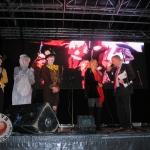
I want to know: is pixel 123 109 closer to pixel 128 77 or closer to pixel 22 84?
pixel 128 77

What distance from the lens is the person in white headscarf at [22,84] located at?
12.0ft

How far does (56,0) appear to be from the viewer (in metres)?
5.21

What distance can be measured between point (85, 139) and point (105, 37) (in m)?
5.41

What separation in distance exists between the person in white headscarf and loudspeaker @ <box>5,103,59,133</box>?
1515 mm

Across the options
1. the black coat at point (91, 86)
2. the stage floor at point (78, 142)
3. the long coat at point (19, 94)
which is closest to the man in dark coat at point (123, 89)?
the black coat at point (91, 86)

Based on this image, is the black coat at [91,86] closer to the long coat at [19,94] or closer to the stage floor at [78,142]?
the long coat at [19,94]

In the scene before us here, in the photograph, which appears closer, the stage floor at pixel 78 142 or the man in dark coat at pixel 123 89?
the stage floor at pixel 78 142

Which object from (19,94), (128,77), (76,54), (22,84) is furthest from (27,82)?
(76,54)

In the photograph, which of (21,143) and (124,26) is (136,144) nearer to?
(21,143)

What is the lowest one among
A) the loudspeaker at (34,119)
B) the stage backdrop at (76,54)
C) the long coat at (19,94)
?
the loudspeaker at (34,119)

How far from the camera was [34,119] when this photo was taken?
6.24ft

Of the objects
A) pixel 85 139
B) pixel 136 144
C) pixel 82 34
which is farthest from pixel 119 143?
pixel 82 34

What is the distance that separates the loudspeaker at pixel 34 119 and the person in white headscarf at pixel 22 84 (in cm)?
152

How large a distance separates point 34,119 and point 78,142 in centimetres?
59
